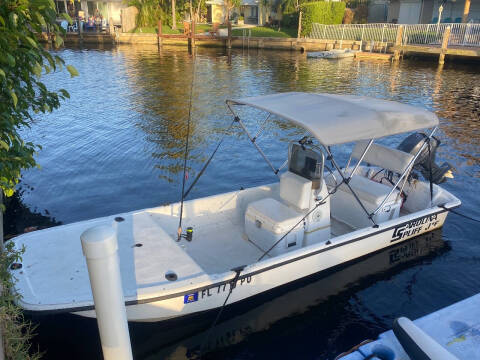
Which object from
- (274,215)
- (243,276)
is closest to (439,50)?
(274,215)

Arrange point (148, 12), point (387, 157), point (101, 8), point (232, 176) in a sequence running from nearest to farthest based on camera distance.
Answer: point (387, 157) < point (232, 176) < point (148, 12) < point (101, 8)

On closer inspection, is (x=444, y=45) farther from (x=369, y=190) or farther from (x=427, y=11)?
(x=369, y=190)

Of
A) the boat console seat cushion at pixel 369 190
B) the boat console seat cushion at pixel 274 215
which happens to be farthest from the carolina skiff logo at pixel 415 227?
the boat console seat cushion at pixel 274 215

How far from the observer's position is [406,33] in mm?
37250

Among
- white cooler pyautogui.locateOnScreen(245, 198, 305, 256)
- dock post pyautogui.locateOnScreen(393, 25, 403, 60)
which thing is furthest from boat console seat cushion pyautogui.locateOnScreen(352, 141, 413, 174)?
dock post pyautogui.locateOnScreen(393, 25, 403, 60)

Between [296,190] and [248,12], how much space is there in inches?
2365

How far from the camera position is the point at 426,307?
746 cm

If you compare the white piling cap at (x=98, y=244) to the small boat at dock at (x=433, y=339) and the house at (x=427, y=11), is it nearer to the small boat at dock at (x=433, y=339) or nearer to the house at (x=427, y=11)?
the small boat at dock at (x=433, y=339)

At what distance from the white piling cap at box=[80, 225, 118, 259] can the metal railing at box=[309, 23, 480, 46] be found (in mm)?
38278

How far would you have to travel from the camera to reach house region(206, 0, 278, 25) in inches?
2164

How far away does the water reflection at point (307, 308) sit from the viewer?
6.32m

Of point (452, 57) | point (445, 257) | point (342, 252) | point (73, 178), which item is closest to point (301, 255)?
point (342, 252)

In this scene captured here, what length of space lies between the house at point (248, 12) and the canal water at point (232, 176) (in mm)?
28316

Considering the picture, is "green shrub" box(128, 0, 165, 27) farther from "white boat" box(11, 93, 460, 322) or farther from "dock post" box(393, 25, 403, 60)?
"white boat" box(11, 93, 460, 322)
